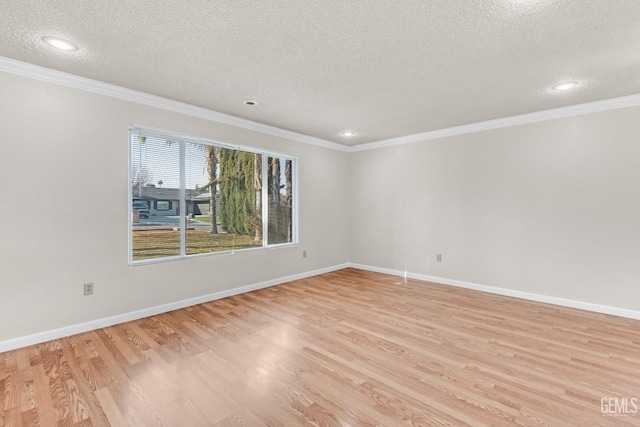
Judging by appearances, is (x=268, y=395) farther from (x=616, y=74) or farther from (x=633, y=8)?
(x=616, y=74)

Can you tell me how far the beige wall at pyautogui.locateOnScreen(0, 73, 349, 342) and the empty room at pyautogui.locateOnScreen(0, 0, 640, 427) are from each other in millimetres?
18

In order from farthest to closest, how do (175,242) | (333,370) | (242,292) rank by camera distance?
(242,292), (175,242), (333,370)

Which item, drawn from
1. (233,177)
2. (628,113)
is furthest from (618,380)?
(233,177)

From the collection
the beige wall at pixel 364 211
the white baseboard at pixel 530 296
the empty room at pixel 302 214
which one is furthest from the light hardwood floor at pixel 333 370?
the beige wall at pixel 364 211

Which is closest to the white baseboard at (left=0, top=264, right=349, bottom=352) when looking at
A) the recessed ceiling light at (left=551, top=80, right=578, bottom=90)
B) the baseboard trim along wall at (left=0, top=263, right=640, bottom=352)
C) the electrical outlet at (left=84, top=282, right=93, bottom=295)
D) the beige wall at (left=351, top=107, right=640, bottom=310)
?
the baseboard trim along wall at (left=0, top=263, right=640, bottom=352)

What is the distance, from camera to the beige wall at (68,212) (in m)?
2.51

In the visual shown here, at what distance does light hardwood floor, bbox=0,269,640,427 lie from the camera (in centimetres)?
172

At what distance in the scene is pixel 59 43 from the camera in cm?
220

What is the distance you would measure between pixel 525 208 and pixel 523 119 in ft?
3.98

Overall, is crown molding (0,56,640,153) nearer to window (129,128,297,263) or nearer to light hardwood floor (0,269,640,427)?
window (129,128,297,263)

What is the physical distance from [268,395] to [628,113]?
15.5 feet

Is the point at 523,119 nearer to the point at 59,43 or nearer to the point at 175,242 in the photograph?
the point at 175,242

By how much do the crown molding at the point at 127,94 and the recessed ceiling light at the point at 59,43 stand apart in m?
0.56

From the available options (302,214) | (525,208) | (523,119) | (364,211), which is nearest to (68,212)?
(302,214)
